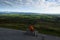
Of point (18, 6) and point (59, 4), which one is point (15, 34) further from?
point (59, 4)

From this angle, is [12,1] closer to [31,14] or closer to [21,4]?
[21,4]

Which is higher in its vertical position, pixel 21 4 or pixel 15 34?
pixel 21 4

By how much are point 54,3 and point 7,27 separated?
5.18 feet

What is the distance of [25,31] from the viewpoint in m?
4.58

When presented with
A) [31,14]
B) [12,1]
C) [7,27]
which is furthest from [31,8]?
[7,27]

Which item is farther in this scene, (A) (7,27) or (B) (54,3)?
(A) (7,27)

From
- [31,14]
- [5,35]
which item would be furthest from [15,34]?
[31,14]

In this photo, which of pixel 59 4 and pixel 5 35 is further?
pixel 5 35

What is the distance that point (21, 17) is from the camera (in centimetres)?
471

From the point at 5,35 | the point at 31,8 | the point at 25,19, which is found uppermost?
the point at 31,8

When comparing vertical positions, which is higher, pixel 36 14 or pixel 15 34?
pixel 36 14

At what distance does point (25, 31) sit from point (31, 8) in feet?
2.29

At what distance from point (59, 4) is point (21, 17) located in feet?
3.88

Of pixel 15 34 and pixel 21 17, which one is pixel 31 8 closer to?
pixel 21 17
